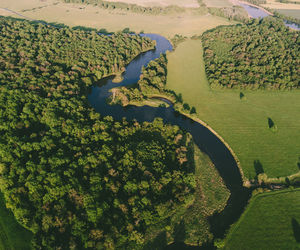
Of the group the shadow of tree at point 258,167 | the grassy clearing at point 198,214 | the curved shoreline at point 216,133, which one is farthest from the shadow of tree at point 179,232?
the shadow of tree at point 258,167

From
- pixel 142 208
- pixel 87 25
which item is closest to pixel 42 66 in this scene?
pixel 142 208

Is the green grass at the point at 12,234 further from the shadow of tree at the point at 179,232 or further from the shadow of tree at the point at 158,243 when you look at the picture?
the shadow of tree at the point at 179,232

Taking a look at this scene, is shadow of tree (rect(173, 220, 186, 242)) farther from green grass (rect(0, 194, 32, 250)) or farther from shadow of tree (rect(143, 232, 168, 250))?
green grass (rect(0, 194, 32, 250))

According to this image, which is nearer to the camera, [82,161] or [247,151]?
[82,161]

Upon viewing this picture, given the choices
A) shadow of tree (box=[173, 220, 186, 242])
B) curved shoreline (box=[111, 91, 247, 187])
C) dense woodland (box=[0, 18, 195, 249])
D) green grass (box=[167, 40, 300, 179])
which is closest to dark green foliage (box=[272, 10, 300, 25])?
green grass (box=[167, 40, 300, 179])

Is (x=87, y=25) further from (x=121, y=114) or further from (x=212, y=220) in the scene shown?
(x=212, y=220)

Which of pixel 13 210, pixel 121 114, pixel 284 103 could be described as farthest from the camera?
pixel 284 103
